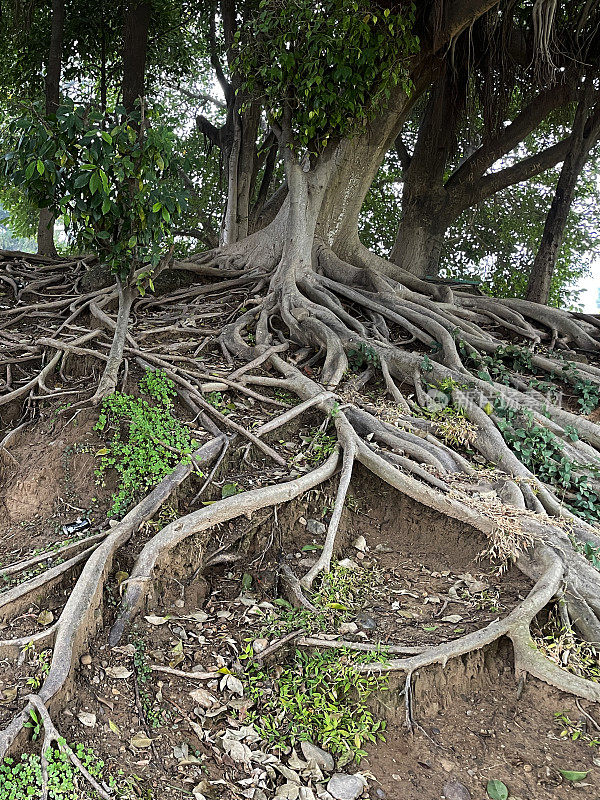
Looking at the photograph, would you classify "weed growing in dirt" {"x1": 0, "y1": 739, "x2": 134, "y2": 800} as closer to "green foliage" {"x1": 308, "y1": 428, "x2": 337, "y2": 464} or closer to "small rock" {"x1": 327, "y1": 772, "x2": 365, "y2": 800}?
"small rock" {"x1": 327, "y1": 772, "x2": 365, "y2": 800}

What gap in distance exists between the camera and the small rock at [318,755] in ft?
7.90

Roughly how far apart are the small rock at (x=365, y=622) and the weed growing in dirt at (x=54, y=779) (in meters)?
1.17

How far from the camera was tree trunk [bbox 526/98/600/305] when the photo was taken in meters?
7.21

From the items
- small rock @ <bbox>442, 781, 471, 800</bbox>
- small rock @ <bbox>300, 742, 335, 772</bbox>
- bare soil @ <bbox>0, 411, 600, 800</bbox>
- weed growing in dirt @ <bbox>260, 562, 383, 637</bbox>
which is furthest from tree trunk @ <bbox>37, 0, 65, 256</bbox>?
small rock @ <bbox>442, 781, 471, 800</bbox>

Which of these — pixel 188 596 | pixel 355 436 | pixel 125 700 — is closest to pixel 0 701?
pixel 125 700

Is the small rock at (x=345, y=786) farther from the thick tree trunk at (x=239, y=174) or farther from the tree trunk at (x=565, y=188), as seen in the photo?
the thick tree trunk at (x=239, y=174)

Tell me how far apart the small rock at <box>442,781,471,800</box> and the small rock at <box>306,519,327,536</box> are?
1.38m

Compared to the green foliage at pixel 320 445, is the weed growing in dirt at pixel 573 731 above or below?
below

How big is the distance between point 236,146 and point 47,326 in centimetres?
407

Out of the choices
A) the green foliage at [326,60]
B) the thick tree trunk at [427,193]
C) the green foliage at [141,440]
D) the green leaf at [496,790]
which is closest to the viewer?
the green leaf at [496,790]

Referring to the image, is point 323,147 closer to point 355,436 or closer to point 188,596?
point 355,436

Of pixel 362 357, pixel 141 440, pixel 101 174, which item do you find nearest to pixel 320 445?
pixel 141 440

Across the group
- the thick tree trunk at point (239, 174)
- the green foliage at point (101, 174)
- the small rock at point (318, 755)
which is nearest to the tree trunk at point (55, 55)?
the thick tree trunk at point (239, 174)

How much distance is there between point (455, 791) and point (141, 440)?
2.21 metres
